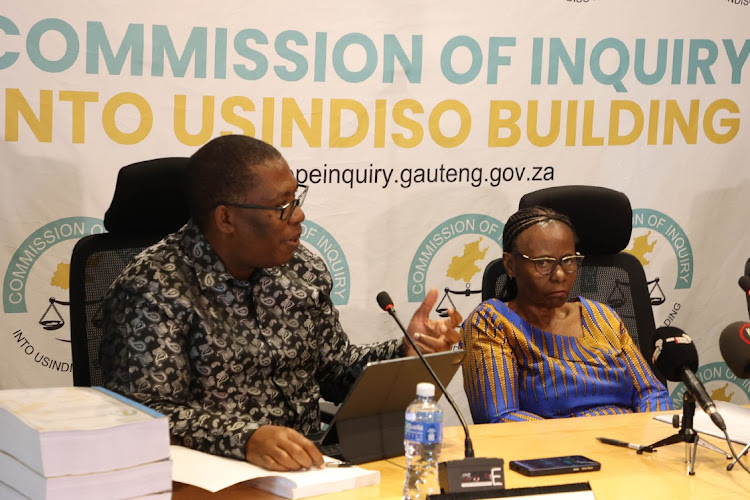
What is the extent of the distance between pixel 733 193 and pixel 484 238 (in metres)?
1.13

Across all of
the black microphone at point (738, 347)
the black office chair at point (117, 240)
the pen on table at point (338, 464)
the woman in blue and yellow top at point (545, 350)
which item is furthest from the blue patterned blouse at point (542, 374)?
the black office chair at point (117, 240)

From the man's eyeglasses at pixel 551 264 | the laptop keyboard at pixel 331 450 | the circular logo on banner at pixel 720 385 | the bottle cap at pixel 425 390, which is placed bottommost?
the circular logo on banner at pixel 720 385

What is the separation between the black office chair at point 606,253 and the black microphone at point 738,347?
2.86 feet

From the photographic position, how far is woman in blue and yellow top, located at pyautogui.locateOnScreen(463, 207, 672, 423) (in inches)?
110

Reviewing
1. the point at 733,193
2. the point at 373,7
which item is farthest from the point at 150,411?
the point at 733,193

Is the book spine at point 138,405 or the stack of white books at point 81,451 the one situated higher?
the book spine at point 138,405

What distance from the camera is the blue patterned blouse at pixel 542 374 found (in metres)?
2.77

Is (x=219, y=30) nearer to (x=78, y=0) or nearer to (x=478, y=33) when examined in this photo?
(x=78, y=0)

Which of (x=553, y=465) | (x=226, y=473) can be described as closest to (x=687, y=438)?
(x=553, y=465)

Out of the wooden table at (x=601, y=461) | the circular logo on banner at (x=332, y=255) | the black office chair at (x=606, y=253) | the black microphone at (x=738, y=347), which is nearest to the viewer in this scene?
the wooden table at (x=601, y=461)

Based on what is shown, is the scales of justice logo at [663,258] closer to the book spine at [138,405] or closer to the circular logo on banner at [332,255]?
the circular logo on banner at [332,255]

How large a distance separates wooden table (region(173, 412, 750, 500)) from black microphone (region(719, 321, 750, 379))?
21cm

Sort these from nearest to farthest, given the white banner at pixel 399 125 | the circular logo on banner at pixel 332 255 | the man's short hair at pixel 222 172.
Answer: the man's short hair at pixel 222 172, the white banner at pixel 399 125, the circular logo on banner at pixel 332 255

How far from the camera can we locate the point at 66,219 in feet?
11.1
